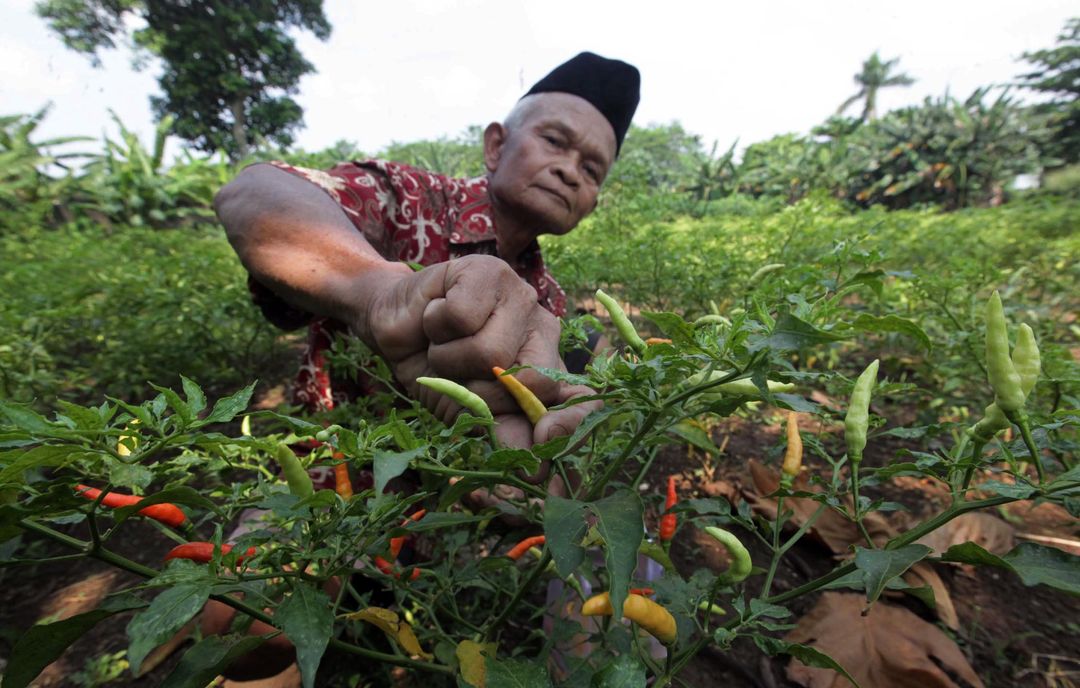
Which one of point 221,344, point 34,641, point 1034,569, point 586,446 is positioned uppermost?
point 1034,569

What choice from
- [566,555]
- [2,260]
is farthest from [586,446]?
[2,260]

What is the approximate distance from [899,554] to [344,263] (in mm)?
782

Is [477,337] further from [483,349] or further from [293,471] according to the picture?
[293,471]

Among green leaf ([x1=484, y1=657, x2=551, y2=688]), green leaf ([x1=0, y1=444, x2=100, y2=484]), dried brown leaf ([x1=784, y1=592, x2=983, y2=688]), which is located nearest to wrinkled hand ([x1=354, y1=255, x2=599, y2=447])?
green leaf ([x1=484, y1=657, x2=551, y2=688])

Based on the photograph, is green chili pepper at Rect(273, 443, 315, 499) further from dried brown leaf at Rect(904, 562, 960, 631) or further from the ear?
the ear

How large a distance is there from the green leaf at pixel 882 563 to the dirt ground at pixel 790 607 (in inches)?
28.0

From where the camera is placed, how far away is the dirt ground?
1062 mm

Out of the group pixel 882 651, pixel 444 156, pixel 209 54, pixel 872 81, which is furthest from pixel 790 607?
pixel 872 81

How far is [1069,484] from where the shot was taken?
1.29 ft

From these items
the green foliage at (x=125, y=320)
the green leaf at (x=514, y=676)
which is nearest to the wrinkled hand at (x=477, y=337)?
the green leaf at (x=514, y=676)

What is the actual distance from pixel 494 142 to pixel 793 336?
1.44 m

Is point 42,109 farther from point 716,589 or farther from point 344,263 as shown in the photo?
point 716,589

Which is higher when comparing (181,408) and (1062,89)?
(1062,89)

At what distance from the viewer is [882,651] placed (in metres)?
0.97
